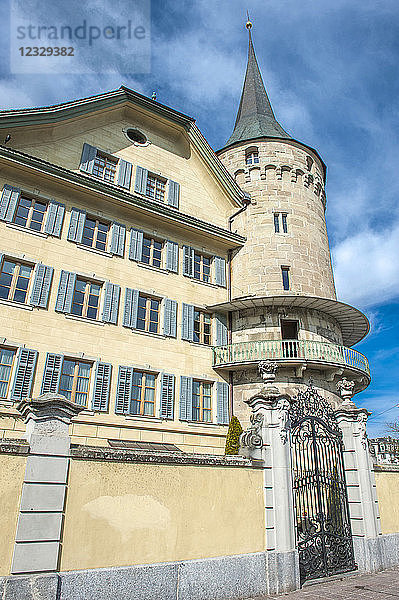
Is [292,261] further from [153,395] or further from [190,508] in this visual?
[190,508]

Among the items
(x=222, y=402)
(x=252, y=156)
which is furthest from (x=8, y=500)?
(x=252, y=156)

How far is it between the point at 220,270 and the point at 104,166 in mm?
7415

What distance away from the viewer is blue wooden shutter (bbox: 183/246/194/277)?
65.8ft

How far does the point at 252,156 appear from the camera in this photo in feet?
82.0

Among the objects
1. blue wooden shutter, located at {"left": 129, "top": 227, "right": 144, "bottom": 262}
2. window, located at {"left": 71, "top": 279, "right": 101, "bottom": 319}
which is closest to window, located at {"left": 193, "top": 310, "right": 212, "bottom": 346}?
blue wooden shutter, located at {"left": 129, "top": 227, "right": 144, "bottom": 262}

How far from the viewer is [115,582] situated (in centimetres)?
742

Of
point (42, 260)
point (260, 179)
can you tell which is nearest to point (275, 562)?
point (42, 260)

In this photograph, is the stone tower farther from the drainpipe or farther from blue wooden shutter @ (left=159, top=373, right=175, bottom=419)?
blue wooden shutter @ (left=159, top=373, right=175, bottom=419)

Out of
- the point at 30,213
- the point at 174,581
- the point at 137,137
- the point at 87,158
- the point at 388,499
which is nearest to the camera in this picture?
the point at 174,581

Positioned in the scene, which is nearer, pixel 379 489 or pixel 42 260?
pixel 379 489

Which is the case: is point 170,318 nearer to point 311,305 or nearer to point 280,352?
point 280,352

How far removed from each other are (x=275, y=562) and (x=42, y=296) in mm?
11439

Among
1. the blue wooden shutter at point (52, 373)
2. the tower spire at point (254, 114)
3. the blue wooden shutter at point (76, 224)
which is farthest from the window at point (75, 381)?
the tower spire at point (254, 114)

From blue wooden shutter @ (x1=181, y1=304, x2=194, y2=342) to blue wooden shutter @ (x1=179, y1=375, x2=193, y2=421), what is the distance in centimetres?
183
